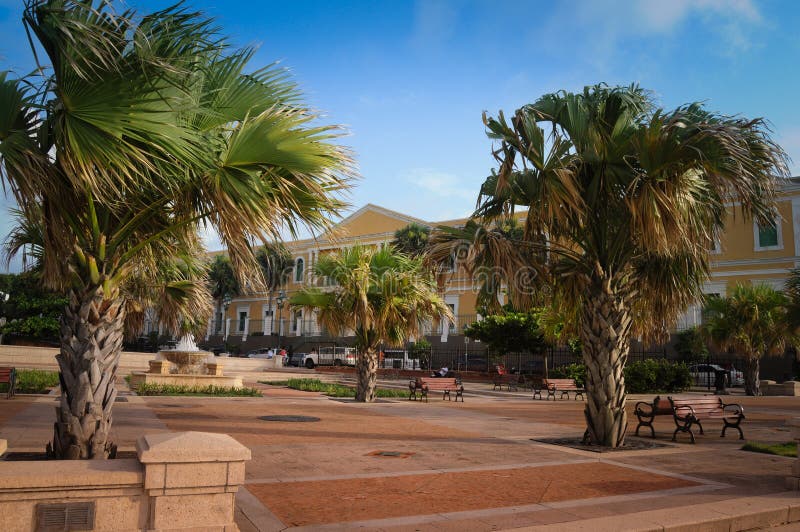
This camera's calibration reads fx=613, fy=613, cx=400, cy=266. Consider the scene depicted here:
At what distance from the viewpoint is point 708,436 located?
1262cm

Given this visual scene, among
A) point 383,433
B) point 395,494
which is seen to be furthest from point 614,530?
point 383,433

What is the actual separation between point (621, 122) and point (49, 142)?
8.20 metres

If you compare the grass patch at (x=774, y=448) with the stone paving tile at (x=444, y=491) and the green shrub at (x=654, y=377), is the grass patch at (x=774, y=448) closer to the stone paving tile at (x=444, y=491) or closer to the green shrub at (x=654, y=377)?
the stone paving tile at (x=444, y=491)

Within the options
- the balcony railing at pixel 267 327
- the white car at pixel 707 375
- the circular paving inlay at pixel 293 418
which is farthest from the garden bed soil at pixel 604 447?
the balcony railing at pixel 267 327

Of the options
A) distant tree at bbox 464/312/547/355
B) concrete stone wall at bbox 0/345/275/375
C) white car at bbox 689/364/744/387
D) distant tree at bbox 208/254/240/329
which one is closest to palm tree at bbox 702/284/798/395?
white car at bbox 689/364/744/387

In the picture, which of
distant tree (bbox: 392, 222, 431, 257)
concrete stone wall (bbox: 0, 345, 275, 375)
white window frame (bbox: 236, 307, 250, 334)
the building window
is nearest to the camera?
concrete stone wall (bbox: 0, 345, 275, 375)

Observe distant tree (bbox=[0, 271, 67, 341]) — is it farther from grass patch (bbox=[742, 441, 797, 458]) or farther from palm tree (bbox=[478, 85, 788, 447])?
grass patch (bbox=[742, 441, 797, 458])

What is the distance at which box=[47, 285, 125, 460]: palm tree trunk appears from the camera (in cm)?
540

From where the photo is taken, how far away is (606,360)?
33.1ft

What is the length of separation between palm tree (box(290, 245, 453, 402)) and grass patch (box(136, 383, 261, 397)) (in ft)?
12.5

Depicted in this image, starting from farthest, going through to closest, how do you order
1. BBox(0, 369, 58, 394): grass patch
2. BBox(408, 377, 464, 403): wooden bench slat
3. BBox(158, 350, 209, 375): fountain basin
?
BBox(158, 350, 209, 375): fountain basin → BBox(408, 377, 464, 403): wooden bench slat → BBox(0, 369, 58, 394): grass patch

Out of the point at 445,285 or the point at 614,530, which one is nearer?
the point at 614,530

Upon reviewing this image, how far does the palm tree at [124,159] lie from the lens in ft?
16.2

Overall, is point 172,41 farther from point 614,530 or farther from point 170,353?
point 170,353
